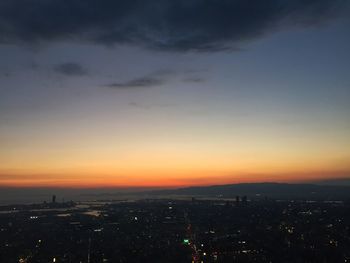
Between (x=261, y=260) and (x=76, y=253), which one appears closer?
(x=261, y=260)

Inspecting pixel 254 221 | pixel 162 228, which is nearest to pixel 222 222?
pixel 254 221

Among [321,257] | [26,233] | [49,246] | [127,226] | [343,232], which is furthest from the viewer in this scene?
[127,226]

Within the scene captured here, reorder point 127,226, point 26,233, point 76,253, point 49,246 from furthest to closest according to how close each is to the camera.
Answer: point 127,226
point 26,233
point 49,246
point 76,253

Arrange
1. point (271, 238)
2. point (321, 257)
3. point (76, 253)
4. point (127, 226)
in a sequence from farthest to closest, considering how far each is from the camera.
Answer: point (127, 226) → point (271, 238) → point (76, 253) → point (321, 257)

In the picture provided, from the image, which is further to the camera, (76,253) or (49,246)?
(49,246)

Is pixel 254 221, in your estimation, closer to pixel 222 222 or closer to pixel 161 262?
pixel 222 222

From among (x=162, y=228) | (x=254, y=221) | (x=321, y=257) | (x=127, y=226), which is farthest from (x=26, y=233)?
(x=321, y=257)

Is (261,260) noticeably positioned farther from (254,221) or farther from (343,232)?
(254,221)

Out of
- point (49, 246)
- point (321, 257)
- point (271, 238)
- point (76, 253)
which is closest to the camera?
point (321, 257)
